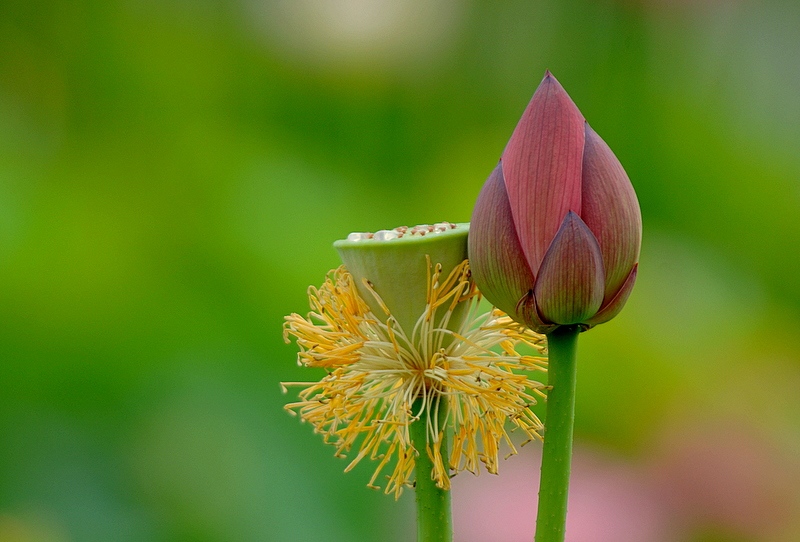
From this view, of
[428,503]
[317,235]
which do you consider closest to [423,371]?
[428,503]

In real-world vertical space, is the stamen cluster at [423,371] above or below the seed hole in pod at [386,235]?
below

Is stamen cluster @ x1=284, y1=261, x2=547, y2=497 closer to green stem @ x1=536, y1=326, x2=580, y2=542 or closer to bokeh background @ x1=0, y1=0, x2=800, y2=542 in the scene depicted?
green stem @ x1=536, y1=326, x2=580, y2=542

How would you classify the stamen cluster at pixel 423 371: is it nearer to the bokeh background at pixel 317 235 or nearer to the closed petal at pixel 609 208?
the closed petal at pixel 609 208

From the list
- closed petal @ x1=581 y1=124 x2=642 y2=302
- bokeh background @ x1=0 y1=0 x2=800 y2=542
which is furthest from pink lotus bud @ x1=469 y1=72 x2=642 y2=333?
bokeh background @ x1=0 y1=0 x2=800 y2=542

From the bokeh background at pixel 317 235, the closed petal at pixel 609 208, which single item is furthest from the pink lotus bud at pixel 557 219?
the bokeh background at pixel 317 235

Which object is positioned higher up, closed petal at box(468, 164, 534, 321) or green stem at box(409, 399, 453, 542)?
closed petal at box(468, 164, 534, 321)

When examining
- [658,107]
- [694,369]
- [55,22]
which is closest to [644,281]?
[694,369]

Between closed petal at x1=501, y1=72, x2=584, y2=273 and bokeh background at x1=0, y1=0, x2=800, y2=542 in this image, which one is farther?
bokeh background at x1=0, y1=0, x2=800, y2=542

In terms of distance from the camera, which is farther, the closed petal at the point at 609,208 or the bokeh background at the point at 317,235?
the bokeh background at the point at 317,235

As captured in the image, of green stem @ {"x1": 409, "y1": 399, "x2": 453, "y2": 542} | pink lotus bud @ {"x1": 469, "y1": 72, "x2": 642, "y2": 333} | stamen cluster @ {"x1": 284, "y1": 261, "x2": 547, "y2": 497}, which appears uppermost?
pink lotus bud @ {"x1": 469, "y1": 72, "x2": 642, "y2": 333}
